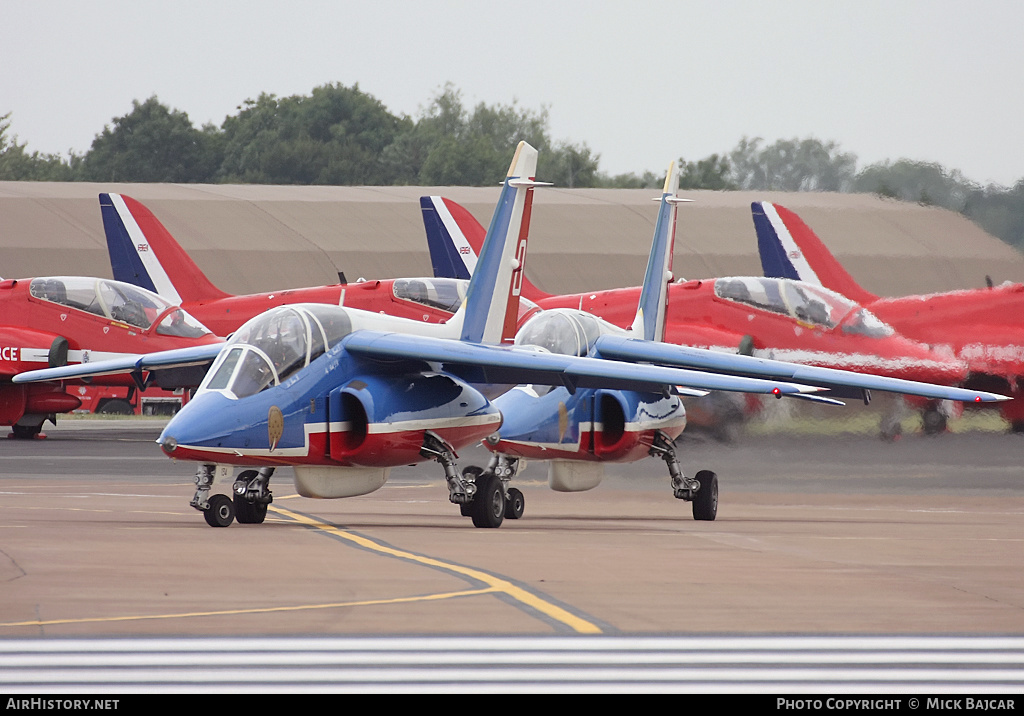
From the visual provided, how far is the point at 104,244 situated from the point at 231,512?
40107 mm

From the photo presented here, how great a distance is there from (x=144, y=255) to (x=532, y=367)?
23.3m

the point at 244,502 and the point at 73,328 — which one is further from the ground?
the point at 73,328

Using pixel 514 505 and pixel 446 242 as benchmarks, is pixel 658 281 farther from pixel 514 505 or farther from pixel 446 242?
pixel 446 242

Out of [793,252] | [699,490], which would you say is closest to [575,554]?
[699,490]

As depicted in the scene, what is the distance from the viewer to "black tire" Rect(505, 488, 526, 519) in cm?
1800

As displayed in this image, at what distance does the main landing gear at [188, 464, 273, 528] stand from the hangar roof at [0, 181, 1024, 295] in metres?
36.6

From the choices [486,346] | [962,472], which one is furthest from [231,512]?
[962,472]

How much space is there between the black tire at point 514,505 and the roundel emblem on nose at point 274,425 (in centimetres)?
377

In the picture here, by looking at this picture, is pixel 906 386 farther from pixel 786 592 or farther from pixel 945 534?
pixel 786 592

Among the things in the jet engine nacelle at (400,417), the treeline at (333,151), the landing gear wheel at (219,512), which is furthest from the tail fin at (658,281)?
the treeline at (333,151)

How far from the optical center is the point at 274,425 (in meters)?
14.9

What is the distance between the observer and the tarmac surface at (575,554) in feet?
29.1

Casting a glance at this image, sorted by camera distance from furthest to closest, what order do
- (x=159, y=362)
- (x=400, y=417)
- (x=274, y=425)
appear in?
(x=159, y=362), (x=400, y=417), (x=274, y=425)

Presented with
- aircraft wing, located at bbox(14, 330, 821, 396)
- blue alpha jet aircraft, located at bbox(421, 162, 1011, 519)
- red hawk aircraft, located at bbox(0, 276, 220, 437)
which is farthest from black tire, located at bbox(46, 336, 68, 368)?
aircraft wing, located at bbox(14, 330, 821, 396)
